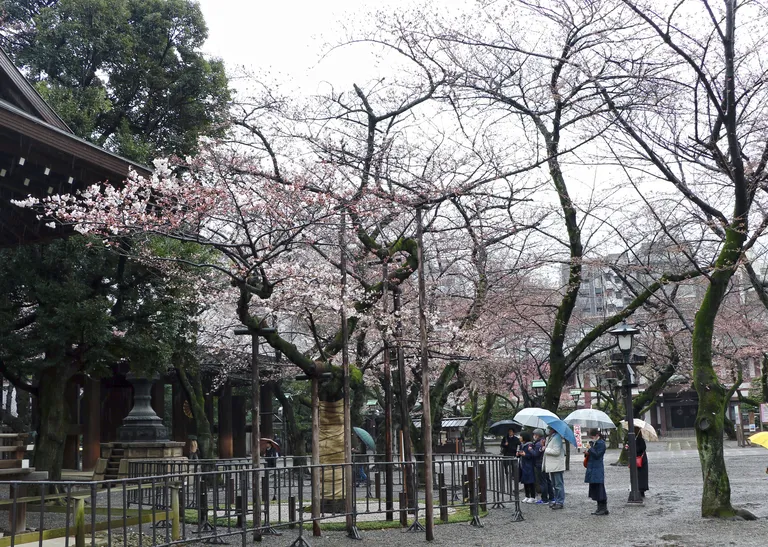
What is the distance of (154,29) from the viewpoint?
21594 mm

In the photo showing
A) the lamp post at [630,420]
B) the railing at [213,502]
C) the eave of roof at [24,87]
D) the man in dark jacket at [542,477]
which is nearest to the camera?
the railing at [213,502]

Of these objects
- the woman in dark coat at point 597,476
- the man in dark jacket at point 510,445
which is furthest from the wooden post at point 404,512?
the man in dark jacket at point 510,445

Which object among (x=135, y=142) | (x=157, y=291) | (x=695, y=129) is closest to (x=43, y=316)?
(x=157, y=291)

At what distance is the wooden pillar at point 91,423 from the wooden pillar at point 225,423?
6041mm

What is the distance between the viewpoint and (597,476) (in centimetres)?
1444

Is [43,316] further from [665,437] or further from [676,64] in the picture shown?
[665,437]

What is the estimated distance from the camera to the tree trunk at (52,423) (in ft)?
56.1

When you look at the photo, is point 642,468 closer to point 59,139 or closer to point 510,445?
point 510,445

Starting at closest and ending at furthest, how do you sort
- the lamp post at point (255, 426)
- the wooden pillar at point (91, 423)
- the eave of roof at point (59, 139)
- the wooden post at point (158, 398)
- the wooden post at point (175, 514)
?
the wooden post at point (175, 514)
the eave of roof at point (59, 139)
the lamp post at point (255, 426)
the wooden pillar at point (91, 423)
the wooden post at point (158, 398)

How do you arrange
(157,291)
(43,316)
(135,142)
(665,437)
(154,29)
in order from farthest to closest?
(665,437) → (154,29) → (135,142) → (157,291) → (43,316)

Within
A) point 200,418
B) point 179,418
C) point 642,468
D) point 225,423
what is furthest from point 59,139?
point 225,423

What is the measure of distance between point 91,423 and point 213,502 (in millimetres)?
13174

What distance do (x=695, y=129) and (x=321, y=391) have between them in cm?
818

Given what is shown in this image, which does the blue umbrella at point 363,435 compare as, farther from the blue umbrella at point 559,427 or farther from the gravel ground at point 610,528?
the blue umbrella at point 559,427
